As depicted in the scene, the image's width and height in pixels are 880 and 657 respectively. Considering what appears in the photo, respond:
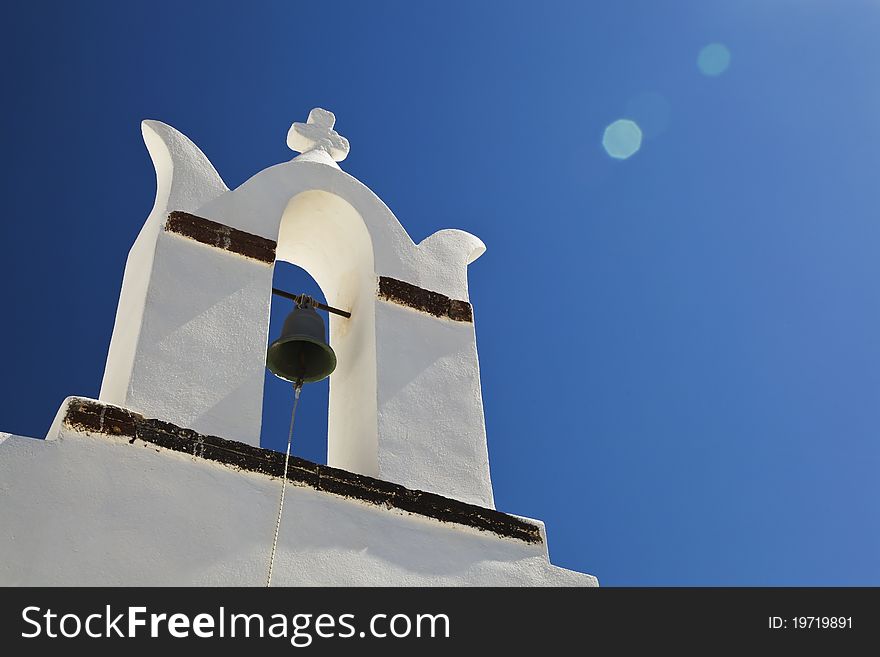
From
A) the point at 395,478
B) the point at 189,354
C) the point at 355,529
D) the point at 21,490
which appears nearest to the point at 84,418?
the point at 21,490

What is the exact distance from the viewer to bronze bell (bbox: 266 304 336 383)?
4.81 m

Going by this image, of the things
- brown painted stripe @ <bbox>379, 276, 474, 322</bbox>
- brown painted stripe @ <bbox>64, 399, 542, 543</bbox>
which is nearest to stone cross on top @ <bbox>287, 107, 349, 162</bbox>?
brown painted stripe @ <bbox>379, 276, 474, 322</bbox>

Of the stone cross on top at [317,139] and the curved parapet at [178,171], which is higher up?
the stone cross on top at [317,139]

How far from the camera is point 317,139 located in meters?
6.20

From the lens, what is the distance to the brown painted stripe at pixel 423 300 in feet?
17.6

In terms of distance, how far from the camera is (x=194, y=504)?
3.85 metres

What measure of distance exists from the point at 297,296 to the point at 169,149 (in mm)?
1014

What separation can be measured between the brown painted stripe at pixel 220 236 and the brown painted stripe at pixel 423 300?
0.63 m

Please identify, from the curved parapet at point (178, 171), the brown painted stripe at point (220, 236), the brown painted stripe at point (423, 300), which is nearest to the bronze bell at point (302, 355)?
the brown painted stripe at point (220, 236)

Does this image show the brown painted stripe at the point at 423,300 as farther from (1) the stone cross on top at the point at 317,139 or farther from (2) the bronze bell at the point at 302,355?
(1) the stone cross on top at the point at 317,139

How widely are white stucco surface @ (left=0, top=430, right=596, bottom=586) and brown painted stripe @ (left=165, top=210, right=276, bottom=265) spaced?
136cm

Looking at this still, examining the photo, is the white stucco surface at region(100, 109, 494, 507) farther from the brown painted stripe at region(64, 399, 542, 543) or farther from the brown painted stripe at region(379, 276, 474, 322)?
the brown painted stripe at region(64, 399, 542, 543)

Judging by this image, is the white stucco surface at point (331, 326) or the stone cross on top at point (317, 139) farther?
the stone cross on top at point (317, 139)
